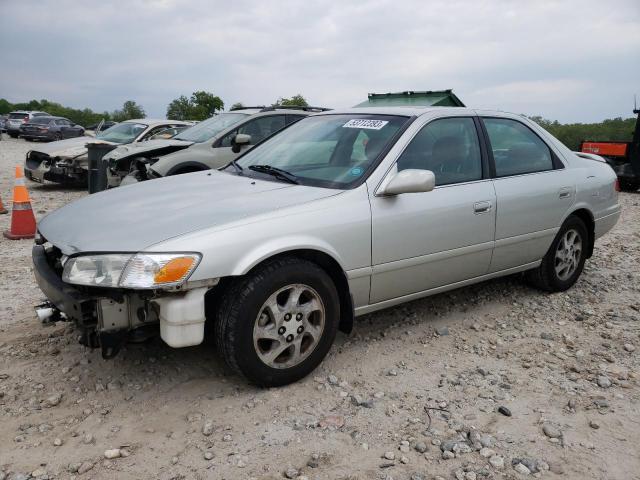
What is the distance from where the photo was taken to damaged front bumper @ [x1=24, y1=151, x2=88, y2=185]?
10.1m

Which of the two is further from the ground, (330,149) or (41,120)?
(41,120)

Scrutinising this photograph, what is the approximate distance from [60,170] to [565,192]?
29.1ft

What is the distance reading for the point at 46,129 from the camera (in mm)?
27547

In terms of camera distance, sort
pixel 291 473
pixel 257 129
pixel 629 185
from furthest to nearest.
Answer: pixel 629 185, pixel 257 129, pixel 291 473

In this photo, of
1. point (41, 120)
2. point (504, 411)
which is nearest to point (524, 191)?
point (504, 411)

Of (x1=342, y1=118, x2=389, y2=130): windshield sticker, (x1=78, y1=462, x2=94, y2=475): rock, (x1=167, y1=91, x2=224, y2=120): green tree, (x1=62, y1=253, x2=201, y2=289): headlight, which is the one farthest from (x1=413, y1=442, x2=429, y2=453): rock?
(x1=167, y1=91, x2=224, y2=120): green tree

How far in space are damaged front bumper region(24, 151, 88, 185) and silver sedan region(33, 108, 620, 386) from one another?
23.5 ft

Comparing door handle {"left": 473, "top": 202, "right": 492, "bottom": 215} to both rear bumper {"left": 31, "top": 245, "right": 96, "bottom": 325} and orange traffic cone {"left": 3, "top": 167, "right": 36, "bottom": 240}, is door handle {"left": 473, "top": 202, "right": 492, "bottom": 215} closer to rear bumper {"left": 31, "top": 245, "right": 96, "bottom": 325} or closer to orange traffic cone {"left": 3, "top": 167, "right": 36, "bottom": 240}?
rear bumper {"left": 31, "top": 245, "right": 96, "bottom": 325}

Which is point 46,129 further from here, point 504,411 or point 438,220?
point 504,411

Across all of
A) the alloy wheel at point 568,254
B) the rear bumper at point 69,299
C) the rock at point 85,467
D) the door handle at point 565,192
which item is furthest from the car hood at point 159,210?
the alloy wheel at point 568,254

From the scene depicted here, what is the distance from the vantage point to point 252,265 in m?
2.76

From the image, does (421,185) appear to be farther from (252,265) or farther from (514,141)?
(514,141)

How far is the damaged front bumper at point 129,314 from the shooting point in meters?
2.64

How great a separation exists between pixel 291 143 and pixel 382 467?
236cm
